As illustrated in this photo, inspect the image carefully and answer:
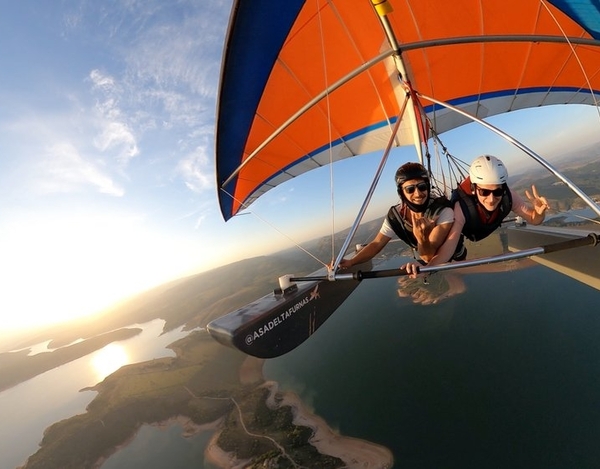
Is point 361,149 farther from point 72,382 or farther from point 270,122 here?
point 72,382

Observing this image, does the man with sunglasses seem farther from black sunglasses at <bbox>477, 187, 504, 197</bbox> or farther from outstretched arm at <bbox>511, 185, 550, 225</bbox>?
outstretched arm at <bbox>511, 185, 550, 225</bbox>

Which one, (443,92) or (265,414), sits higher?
(443,92)

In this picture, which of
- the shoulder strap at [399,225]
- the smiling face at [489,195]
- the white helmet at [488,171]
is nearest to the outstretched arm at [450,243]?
the smiling face at [489,195]

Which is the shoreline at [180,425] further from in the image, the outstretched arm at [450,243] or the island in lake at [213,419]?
the outstretched arm at [450,243]

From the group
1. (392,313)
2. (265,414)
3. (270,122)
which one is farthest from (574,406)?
(270,122)

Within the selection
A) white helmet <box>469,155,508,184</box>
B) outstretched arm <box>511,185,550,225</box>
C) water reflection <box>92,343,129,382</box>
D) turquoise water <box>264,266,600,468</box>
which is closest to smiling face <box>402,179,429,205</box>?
white helmet <box>469,155,508,184</box>

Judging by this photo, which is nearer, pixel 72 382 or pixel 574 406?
pixel 574 406

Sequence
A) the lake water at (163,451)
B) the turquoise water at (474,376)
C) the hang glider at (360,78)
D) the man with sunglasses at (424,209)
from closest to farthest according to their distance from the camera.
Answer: the man with sunglasses at (424,209) → the hang glider at (360,78) → the turquoise water at (474,376) → the lake water at (163,451)

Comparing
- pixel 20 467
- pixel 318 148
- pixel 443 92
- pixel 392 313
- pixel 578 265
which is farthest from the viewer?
pixel 392 313
